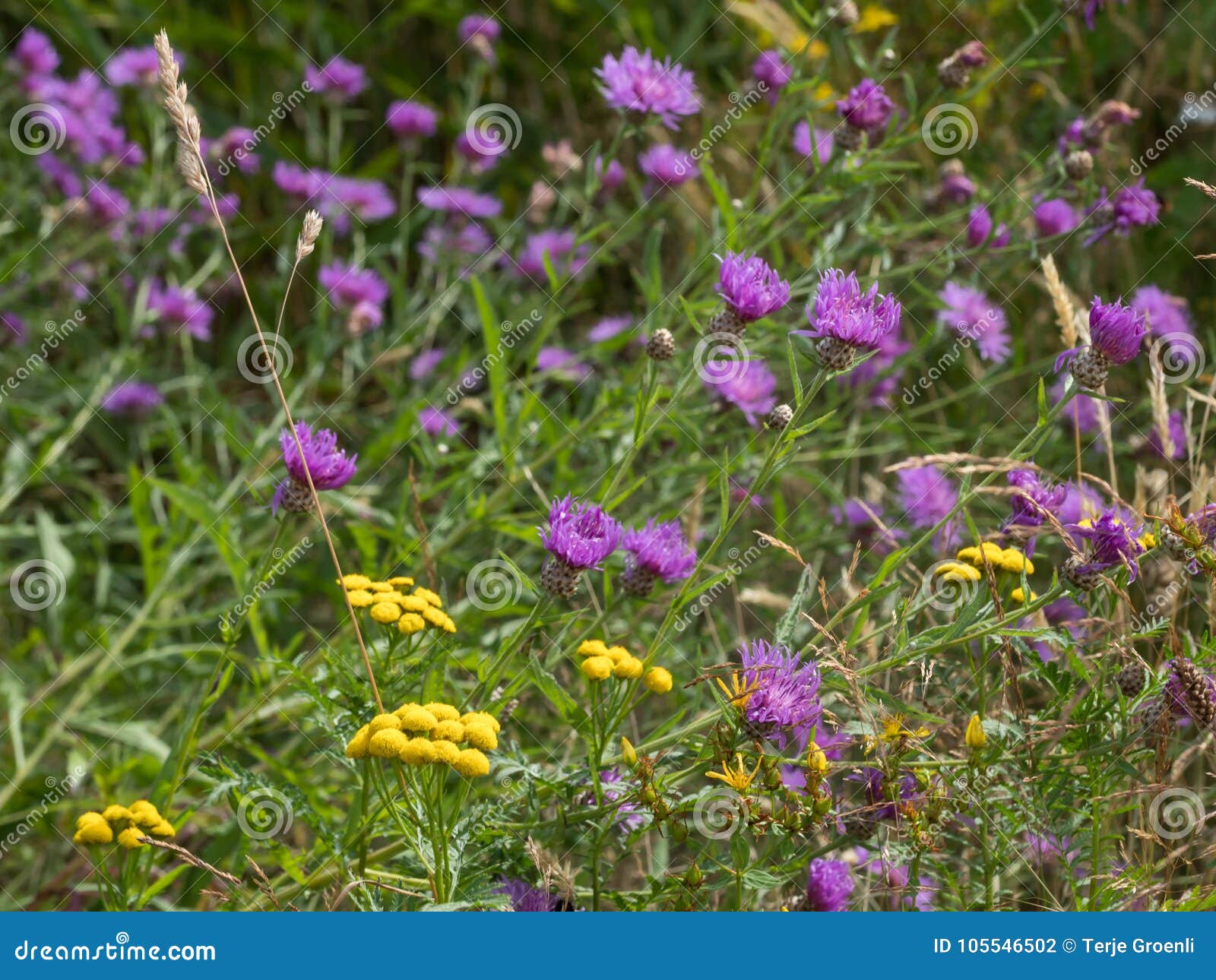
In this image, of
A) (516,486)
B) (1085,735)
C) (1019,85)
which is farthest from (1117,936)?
(1019,85)

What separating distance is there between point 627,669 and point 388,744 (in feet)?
1.16

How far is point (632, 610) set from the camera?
7.96 feet

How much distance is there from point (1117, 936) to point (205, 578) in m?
2.13

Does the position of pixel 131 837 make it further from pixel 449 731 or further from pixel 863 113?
pixel 863 113

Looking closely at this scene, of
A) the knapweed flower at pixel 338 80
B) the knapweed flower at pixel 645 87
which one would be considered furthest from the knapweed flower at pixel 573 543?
the knapweed flower at pixel 338 80

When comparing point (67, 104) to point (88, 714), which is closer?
point (88, 714)

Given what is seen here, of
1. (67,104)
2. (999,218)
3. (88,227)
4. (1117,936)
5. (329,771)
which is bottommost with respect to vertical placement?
(1117,936)

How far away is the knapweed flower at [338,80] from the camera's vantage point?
150 inches

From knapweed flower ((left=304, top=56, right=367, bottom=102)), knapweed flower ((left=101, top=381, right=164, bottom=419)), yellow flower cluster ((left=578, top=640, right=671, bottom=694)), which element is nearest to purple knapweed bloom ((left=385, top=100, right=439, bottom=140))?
knapweed flower ((left=304, top=56, right=367, bottom=102))

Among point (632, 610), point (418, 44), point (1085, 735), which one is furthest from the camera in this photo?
point (418, 44)

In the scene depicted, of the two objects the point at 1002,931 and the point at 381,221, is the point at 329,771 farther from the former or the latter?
the point at 381,221

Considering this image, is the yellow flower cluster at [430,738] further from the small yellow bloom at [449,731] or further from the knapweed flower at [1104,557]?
the knapweed flower at [1104,557]

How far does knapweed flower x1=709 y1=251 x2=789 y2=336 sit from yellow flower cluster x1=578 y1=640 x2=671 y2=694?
1.89 ft

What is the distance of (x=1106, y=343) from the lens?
182 cm
